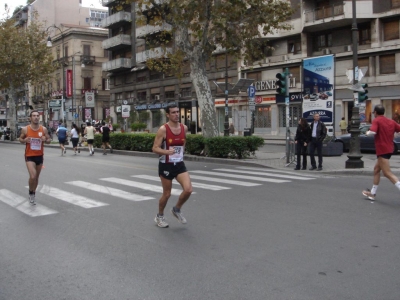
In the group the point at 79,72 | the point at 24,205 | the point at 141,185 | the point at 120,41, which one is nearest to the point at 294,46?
the point at 120,41

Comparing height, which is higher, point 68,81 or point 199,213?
point 68,81

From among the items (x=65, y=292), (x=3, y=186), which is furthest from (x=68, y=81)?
(x=65, y=292)

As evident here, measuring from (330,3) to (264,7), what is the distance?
759 inches

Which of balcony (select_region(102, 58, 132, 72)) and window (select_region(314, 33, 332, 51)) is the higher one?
balcony (select_region(102, 58, 132, 72))

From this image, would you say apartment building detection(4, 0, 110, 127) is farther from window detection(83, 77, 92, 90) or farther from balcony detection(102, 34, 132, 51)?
balcony detection(102, 34, 132, 51)

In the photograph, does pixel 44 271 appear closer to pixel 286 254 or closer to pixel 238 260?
pixel 238 260

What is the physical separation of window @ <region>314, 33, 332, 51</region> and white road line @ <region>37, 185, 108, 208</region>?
29.9m

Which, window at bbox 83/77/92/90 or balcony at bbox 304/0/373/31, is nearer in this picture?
balcony at bbox 304/0/373/31

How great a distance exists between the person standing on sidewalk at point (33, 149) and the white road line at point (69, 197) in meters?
0.76

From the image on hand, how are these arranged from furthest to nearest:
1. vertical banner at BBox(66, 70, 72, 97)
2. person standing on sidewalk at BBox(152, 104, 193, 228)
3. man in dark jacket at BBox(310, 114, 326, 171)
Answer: vertical banner at BBox(66, 70, 72, 97), man in dark jacket at BBox(310, 114, 326, 171), person standing on sidewalk at BBox(152, 104, 193, 228)

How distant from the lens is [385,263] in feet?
16.8

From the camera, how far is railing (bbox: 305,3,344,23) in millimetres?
34438

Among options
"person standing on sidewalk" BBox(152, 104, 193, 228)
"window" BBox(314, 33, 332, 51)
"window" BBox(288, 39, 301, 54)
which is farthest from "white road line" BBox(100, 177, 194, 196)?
"window" BBox(288, 39, 301, 54)

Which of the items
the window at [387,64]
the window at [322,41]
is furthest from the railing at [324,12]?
the window at [387,64]
